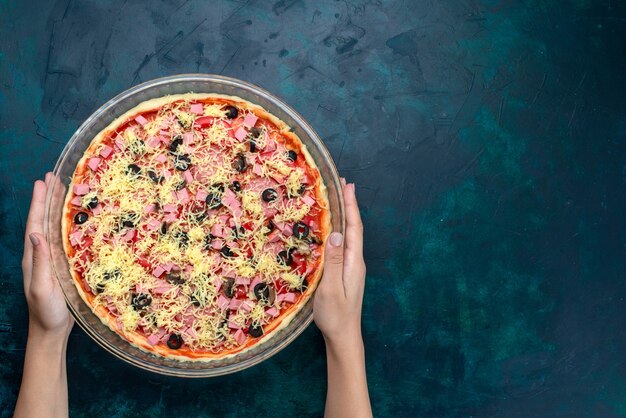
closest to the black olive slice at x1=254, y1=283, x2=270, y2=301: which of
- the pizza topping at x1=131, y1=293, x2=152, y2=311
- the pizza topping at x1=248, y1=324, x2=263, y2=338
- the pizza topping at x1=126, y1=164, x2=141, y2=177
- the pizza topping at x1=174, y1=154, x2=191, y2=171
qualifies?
Answer: the pizza topping at x1=248, y1=324, x2=263, y2=338

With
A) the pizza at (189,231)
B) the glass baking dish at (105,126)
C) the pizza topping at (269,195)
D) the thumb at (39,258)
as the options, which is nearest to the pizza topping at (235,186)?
the pizza at (189,231)

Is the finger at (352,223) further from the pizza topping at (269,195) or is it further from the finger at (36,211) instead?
the finger at (36,211)

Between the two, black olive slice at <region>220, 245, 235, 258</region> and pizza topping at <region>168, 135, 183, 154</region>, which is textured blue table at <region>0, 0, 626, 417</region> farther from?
black olive slice at <region>220, 245, 235, 258</region>

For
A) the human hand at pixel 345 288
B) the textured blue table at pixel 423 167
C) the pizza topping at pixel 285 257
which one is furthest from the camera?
the textured blue table at pixel 423 167

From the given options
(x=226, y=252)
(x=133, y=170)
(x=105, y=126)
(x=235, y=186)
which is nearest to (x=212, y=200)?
(x=235, y=186)

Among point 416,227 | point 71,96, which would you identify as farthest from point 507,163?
point 71,96

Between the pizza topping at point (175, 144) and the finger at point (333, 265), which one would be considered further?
the pizza topping at point (175, 144)
